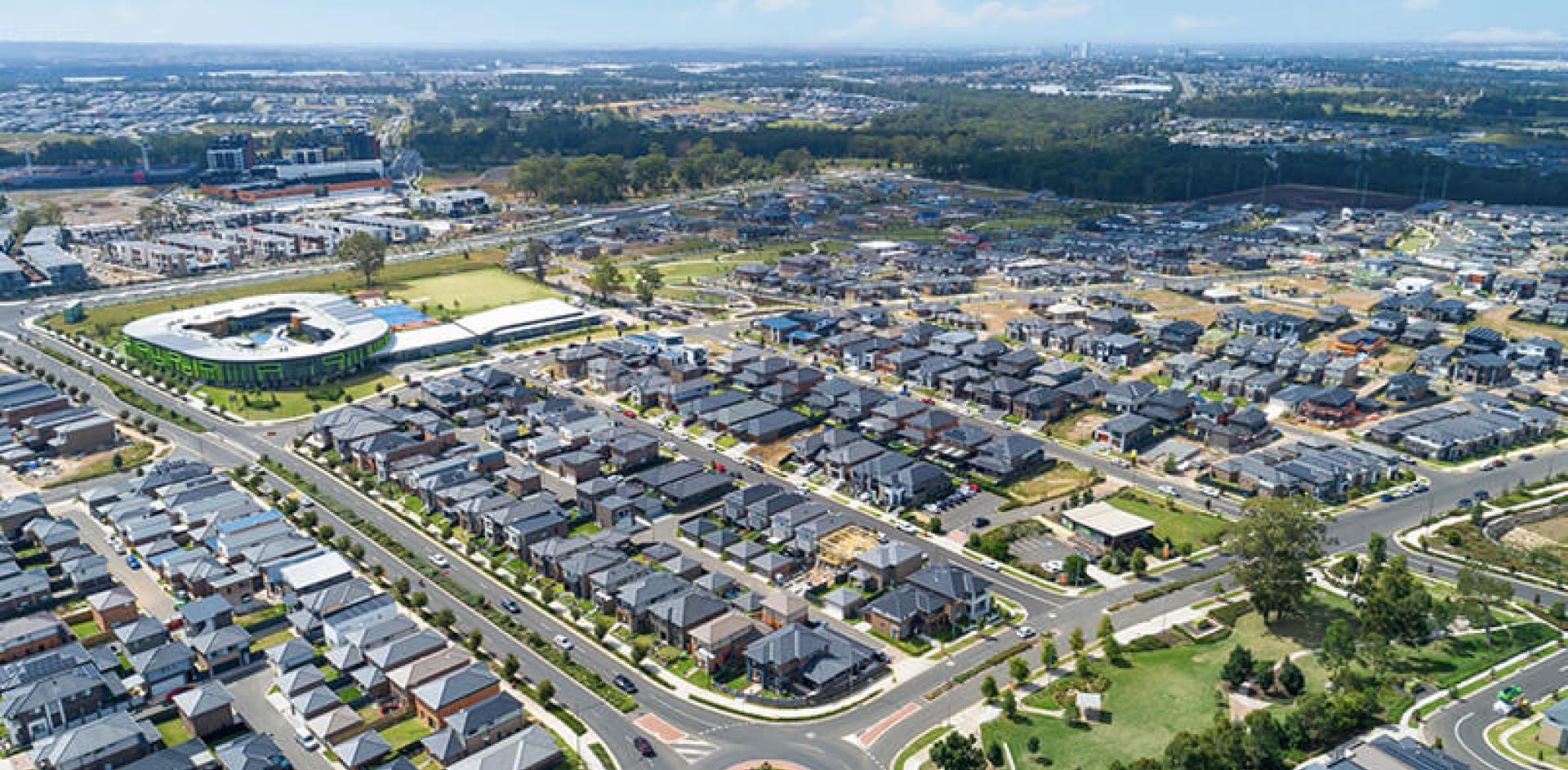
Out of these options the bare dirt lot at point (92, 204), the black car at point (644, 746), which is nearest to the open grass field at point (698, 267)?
the black car at point (644, 746)

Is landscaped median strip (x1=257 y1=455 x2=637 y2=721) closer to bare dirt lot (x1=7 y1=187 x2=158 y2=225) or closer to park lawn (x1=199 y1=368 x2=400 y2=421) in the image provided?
Result: park lawn (x1=199 y1=368 x2=400 y2=421)

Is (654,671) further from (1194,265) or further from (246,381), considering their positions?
(1194,265)

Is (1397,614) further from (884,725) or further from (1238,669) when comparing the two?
(884,725)

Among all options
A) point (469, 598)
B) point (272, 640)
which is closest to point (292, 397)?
point (272, 640)

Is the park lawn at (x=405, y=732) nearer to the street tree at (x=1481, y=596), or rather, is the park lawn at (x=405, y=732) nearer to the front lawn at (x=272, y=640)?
the front lawn at (x=272, y=640)

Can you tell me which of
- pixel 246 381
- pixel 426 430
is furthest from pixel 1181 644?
pixel 246 381
